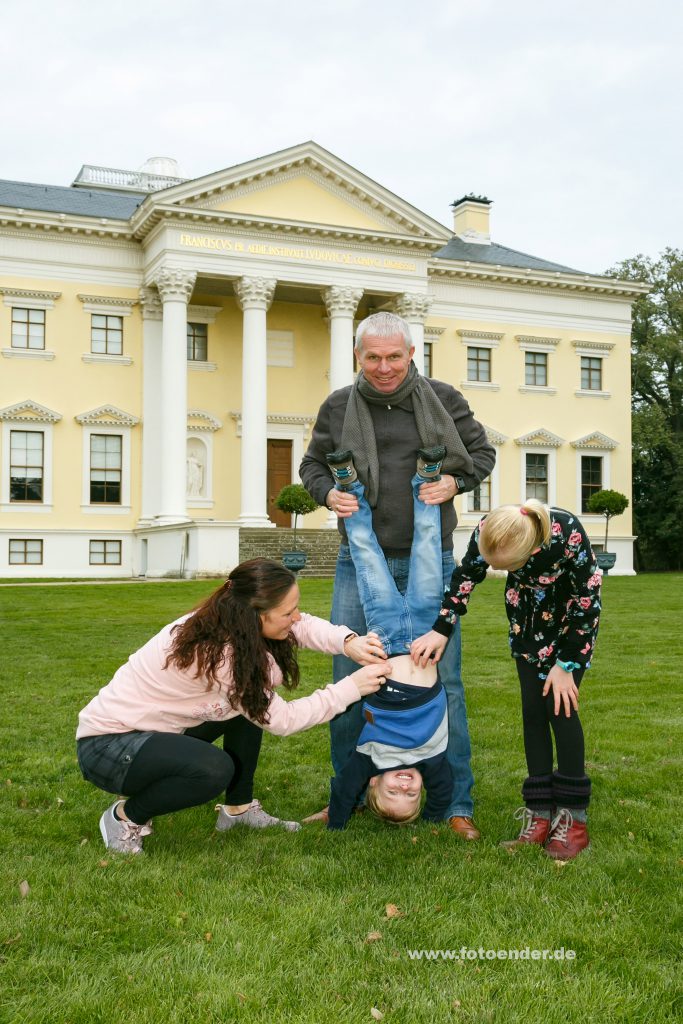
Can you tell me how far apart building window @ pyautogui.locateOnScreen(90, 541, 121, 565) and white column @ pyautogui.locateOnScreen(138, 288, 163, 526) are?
126cm

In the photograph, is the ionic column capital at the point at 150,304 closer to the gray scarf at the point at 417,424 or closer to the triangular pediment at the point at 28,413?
the triangular pediment at the point at 28,413

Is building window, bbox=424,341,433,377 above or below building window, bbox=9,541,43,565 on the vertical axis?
above

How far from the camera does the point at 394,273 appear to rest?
3023 cm

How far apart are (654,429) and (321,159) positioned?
57.9ft

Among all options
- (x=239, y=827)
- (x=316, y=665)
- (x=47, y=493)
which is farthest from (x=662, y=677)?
(x=47, y=493)

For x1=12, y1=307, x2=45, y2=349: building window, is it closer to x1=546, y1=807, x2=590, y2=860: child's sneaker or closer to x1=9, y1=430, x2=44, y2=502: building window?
x1=9, y1=430, x2=44, y2=502: building window

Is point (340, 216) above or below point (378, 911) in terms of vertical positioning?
above

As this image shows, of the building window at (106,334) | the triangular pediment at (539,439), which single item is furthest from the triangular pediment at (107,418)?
the triangular pediment at (539,439)

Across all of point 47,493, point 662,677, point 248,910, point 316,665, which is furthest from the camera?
point 47,493

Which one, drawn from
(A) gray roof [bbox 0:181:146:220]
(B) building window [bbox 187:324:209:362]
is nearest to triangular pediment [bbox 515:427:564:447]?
(B) building window [bbox 187:324:209:362]

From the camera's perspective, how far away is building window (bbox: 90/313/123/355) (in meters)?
28.9

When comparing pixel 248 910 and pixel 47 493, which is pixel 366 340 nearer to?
pixel 248 910

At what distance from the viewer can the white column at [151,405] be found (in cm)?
2922

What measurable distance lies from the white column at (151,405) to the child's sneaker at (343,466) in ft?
82.5
